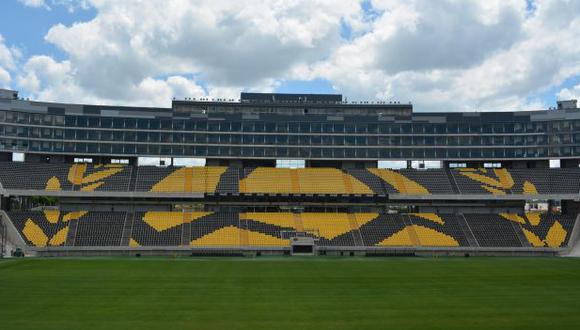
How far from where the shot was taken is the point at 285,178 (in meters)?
81.2

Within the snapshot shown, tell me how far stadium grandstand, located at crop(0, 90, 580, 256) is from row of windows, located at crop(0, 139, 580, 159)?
0.20 metres

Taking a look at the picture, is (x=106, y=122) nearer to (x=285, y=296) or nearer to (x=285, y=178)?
(x=285, y=178)

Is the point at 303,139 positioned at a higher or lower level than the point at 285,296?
higher

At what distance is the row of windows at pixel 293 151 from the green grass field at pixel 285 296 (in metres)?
31.2

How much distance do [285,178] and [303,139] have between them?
7305 millimetres

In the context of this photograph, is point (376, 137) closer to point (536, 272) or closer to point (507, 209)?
point (507, 209)

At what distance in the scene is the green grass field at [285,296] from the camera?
84.0 ft

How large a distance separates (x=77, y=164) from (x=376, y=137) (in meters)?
47.0

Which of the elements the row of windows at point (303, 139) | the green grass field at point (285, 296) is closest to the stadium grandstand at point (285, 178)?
the row of windows at point (303, 139)

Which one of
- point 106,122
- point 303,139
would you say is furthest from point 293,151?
point 106,122

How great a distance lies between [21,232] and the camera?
65562 mm

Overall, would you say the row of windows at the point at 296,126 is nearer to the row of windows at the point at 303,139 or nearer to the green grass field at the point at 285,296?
the row of windows at the point at 303,139

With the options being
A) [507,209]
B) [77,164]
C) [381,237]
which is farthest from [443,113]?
[77,164]

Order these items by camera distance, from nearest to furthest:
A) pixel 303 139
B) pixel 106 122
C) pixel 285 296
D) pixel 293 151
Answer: pixel 285 296 → pixel 106 122 → pixel 293 151 → pixel 303 139
